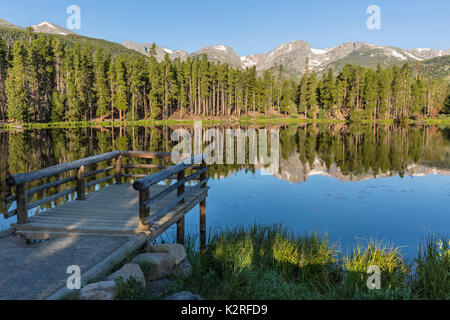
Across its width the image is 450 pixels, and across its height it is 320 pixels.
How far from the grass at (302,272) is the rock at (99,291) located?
3.92ft

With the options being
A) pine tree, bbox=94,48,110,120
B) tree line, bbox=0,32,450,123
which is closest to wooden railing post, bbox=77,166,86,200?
tree line, bbox=0,32,450,123

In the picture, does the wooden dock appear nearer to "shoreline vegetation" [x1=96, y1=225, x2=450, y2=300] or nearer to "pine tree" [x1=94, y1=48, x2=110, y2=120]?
"shoreline vegetation" [x1=96, y1=225, x2=450, y2=300]

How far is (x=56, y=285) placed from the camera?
477 cm

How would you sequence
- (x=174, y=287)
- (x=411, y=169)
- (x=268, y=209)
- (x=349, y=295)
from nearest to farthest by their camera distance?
(x=174, y=287), (x=349, y=295), (x=268, y=209), (x=411, y=169)

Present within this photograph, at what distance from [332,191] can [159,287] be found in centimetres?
1345

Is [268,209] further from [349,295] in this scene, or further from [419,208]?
[349,295]

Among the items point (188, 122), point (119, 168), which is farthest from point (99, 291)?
point (188, 122)

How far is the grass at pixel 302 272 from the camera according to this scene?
5.64 m

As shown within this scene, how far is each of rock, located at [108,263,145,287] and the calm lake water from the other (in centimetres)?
493

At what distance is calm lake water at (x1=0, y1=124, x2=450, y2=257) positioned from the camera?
1177 cm

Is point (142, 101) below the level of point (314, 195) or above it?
above
